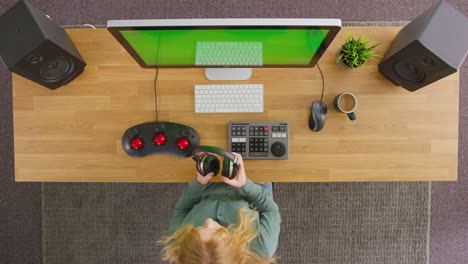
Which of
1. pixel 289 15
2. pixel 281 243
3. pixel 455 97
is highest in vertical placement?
pixel 289 15

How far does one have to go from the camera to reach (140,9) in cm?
176

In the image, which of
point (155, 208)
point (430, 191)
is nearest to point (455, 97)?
point (430, 191)

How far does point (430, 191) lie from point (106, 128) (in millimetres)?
1659

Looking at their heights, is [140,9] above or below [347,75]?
above

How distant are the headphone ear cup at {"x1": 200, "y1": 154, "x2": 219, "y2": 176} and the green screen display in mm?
322

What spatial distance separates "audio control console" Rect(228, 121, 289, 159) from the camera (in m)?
1.16

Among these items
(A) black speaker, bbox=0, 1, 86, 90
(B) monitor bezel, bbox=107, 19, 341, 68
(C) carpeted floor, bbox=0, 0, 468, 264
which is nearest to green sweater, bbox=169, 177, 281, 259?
(B) monitor bezel, bbox=107, 19, 341, 68

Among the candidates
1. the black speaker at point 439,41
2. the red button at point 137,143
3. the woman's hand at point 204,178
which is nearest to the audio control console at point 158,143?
the red button at point 137,143

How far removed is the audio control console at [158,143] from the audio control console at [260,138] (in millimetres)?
151

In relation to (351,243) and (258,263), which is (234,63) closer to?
(258,263)

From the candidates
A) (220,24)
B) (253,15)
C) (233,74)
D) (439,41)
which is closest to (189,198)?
(233,74)

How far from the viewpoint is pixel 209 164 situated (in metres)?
1.04

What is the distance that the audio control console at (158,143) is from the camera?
1.17m

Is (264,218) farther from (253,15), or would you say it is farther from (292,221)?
(253,15)
